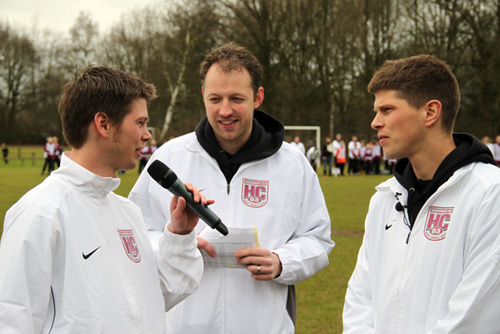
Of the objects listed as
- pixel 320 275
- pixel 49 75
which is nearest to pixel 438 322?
pixel 320 275

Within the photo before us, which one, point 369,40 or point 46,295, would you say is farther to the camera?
point 369,40

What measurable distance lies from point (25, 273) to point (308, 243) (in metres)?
1.83

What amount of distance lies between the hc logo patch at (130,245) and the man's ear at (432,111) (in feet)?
5.22

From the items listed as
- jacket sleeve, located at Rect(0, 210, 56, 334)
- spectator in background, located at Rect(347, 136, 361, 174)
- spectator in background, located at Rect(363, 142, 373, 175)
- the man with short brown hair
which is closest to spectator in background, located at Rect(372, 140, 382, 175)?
spectator in background, located at Rect(363, 142, 373, 175)

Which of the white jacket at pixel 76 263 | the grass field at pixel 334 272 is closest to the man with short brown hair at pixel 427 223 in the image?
the white jacket at pixel 76 263

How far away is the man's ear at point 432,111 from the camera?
2865mm

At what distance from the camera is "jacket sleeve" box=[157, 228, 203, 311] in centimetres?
271

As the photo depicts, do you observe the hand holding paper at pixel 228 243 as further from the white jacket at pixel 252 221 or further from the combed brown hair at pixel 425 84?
the combed brown hair at pixel 425 84

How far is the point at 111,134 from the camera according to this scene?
96.7 inches

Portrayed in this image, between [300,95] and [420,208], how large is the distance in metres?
36.9

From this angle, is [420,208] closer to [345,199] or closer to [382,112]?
[382,112]

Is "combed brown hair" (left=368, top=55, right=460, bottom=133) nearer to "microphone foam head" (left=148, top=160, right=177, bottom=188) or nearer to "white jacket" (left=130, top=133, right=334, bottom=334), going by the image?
"white jacket" (left=130, top=133, right=334, bottom=334)

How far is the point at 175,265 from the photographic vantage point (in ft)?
8.86

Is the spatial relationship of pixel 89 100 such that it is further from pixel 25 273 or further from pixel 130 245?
pixel 25 273
